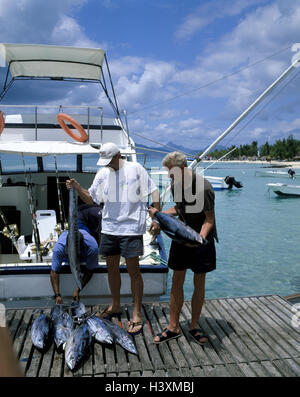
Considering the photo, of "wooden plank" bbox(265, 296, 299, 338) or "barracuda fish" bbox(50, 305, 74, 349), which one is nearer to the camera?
"barracuda fish" bbox(50, 305, 74, 349)

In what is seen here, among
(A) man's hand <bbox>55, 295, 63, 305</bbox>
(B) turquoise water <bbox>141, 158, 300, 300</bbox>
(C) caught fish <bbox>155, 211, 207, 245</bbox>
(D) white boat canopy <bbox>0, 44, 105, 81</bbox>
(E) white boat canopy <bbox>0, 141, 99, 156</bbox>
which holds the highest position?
(D) white boat canopy <bbox>0, 44, 105, 81</bbox>

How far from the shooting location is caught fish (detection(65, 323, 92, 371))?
333cm

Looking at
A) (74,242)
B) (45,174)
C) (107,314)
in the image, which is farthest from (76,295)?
(45,174)

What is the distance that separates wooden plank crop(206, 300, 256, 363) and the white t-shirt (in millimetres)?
1605

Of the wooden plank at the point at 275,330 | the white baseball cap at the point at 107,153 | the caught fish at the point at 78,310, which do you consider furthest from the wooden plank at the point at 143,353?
the white baseball cap at the point at 107,153

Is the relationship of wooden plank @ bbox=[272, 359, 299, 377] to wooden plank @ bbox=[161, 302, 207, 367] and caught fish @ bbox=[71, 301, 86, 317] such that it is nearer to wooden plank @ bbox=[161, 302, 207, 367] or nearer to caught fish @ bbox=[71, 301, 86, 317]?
wooden plank @ bbox=[161, 302, 207, 367]

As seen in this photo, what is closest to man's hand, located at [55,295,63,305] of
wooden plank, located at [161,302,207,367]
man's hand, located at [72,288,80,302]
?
man's hand, located at [72,288,80,302]

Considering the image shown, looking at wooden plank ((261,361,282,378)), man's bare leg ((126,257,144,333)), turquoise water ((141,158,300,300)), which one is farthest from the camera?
turquoise water ((141,158,300,300))

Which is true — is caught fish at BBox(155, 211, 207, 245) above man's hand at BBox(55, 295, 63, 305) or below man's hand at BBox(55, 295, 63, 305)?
above

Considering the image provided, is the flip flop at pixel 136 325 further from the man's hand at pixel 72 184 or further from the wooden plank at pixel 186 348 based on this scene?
the man's hand at pixel 72 184

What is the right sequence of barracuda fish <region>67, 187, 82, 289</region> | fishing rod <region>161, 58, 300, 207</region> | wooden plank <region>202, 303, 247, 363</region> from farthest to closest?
fishing rod <region>161, 58, 300, 207</region>, barracuda fish <region>67, 187, 82, 289</region>, wooden plank <region>202, 303, 247, 363</region>

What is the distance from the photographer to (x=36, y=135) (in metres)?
7.36

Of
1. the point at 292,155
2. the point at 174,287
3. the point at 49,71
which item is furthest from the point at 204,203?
the point at 292,155

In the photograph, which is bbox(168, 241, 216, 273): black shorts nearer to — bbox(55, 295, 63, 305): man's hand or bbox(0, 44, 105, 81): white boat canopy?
bbox(55, 295, 63, 305): man's hand
